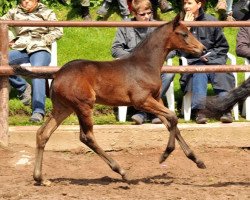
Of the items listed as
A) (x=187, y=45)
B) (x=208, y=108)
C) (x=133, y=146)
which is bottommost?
(x=133, y=146)

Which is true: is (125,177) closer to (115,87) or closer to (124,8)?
(115,87)

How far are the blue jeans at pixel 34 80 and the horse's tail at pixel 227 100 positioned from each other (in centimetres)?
210

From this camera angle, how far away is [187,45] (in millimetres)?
8969

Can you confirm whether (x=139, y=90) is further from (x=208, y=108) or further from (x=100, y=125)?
(x=100, y=125)

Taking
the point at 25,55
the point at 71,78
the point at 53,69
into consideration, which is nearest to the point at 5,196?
the point at 71,78

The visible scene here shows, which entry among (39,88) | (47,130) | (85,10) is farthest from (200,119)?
(85,10)

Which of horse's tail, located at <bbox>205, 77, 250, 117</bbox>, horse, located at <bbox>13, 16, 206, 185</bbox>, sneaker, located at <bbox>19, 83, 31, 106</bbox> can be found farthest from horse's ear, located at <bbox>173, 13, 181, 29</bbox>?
sneaker, located at <bbox>19, 83, 31, 106</bbox>

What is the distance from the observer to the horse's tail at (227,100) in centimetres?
908

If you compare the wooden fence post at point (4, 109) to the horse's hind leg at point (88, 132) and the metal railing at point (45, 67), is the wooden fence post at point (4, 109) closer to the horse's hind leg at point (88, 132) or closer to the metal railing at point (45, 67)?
the metal railing at point (45, 67)

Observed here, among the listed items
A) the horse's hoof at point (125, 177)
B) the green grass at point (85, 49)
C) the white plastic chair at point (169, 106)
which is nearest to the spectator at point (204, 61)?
the white plastic chair at point (169, 106)

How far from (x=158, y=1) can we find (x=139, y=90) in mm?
4757

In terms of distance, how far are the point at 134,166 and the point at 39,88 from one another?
1544mm

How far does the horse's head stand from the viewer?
29.2ft

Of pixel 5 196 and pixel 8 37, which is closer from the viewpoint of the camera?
pixel 5 196
